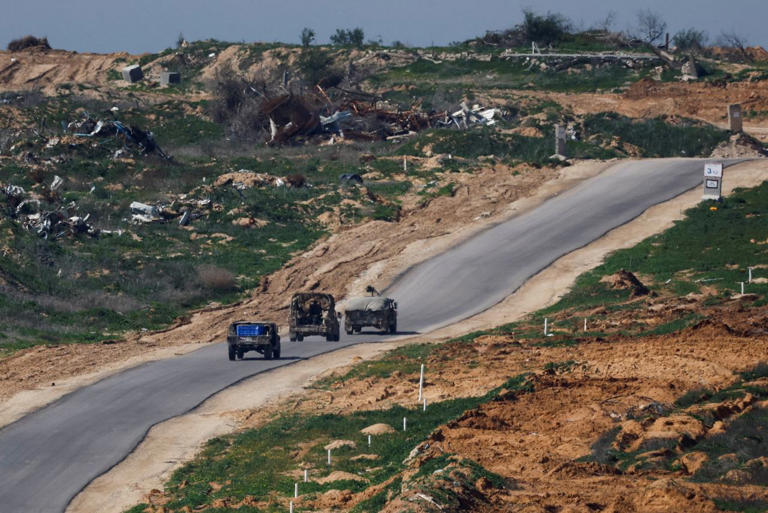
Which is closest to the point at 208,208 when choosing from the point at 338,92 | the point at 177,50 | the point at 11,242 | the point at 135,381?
the point at 11,242

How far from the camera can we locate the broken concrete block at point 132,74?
11381 centimetres

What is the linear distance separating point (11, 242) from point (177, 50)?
70.7 meters

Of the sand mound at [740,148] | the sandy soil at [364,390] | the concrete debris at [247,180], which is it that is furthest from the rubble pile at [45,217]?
the sand mound at [740,148]

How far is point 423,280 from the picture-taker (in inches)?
2213

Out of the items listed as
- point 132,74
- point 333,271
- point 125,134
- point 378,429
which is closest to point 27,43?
point 132,74

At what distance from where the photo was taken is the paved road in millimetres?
29469

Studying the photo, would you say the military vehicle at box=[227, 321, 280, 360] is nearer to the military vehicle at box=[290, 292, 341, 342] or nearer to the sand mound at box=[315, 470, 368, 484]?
the military vehicle at box=[290, 292, 341, 342]

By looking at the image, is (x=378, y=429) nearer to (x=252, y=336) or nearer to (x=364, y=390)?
(x=364, y=390)

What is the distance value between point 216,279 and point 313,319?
10531 millimetres

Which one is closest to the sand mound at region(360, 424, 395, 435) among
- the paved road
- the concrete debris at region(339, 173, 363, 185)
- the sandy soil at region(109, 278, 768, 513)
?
the sandy soil at region(109, 278, 768, 513)

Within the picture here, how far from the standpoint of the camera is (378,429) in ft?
101

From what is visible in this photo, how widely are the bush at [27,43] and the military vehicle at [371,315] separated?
97.4 meters

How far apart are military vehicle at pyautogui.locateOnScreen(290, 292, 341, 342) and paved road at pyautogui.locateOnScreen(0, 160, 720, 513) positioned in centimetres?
44

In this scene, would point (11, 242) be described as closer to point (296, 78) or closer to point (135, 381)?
point (135, 381)
